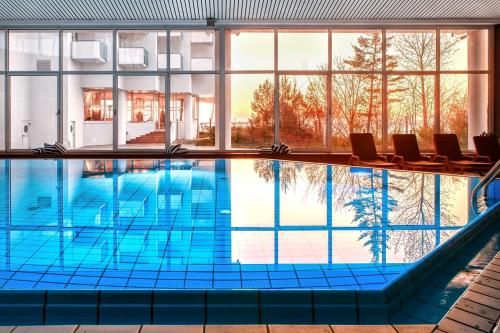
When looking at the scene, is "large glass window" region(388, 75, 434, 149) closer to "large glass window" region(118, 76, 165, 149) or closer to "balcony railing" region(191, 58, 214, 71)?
"balcony railing" region(191, 58, 214, 71)

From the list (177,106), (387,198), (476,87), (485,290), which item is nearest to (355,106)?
(476,87)

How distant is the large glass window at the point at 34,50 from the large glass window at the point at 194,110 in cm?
276

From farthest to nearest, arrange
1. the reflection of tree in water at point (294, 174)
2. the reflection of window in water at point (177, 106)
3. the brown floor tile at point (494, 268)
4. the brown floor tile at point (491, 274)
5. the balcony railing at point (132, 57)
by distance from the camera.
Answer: the reflection of window in water at point (177, 106)
the balcony railing at point (132, 57)
the reflection of tree in water at point (294, 174)
the brown floor tile at point (494, 268)
the brown floor tile at point (491, 274)

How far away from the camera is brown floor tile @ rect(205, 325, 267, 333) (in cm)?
184

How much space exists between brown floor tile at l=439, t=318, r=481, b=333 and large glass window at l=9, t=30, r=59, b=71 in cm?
1095

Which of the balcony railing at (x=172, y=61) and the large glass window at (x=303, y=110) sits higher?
the balcony railing at (x=172, y=61)

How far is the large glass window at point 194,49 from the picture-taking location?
11062 mm

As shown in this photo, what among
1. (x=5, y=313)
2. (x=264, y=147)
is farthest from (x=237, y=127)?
(x=5, y=313)

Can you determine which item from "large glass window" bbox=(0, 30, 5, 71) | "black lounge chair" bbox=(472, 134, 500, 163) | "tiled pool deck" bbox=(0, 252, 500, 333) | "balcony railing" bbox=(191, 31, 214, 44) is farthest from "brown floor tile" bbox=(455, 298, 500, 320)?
"large glass window" bbox=(0, 30, 5, 71)

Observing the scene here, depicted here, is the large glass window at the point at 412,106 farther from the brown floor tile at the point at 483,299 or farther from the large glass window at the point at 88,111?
the brown floor tile at the point at 483,299

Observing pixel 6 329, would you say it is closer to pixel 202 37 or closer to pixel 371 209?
pixel 371 209

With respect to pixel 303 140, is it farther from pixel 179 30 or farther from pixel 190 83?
pixel 179 30

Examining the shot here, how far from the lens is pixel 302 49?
36.7 ft

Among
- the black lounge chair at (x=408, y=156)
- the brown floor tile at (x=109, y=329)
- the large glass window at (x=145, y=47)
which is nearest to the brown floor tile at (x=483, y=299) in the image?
the brown floor tile at (x=109, y=329)
